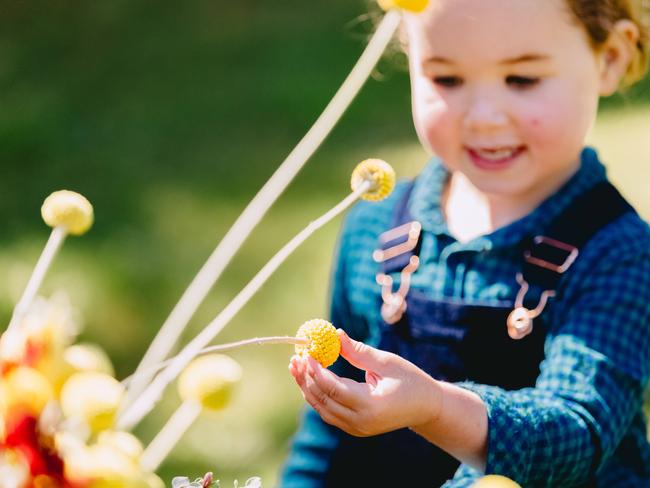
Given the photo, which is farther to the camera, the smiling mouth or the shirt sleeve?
the smiling mouth

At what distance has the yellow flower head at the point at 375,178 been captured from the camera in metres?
0.79

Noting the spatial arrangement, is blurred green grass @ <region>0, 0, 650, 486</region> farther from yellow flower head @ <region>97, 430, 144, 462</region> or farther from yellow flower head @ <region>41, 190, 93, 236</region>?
yellow flower head @ <region>97, 430, 144, 462</region>

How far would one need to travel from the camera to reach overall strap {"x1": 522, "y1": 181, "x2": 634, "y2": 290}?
1.14 meters

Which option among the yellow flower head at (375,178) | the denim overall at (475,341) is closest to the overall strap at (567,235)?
the denim overall at (475,341)

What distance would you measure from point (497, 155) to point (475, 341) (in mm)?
189

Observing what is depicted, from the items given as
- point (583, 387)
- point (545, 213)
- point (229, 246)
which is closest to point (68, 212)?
point (229, 246)

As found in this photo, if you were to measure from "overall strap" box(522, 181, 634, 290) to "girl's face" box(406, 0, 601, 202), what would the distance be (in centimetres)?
5

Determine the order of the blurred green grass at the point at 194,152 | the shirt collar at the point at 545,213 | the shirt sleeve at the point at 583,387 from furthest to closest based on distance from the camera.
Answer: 1. the blurred green grass at the point at 194,152
2. the shirt collar at the point at 545,213
3. the shirt sleeve at the point at 583,387

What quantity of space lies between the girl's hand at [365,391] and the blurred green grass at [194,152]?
97cm

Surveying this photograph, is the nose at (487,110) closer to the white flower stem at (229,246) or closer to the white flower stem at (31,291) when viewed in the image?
the white flower stem at (229,246)

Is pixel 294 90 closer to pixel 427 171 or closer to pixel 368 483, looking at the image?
pixel 427 171

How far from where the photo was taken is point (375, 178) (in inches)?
31.1

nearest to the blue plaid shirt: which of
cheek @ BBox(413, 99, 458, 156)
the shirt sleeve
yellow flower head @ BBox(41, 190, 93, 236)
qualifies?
the shirt sleeve

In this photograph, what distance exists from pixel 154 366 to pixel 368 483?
691 millimetres
